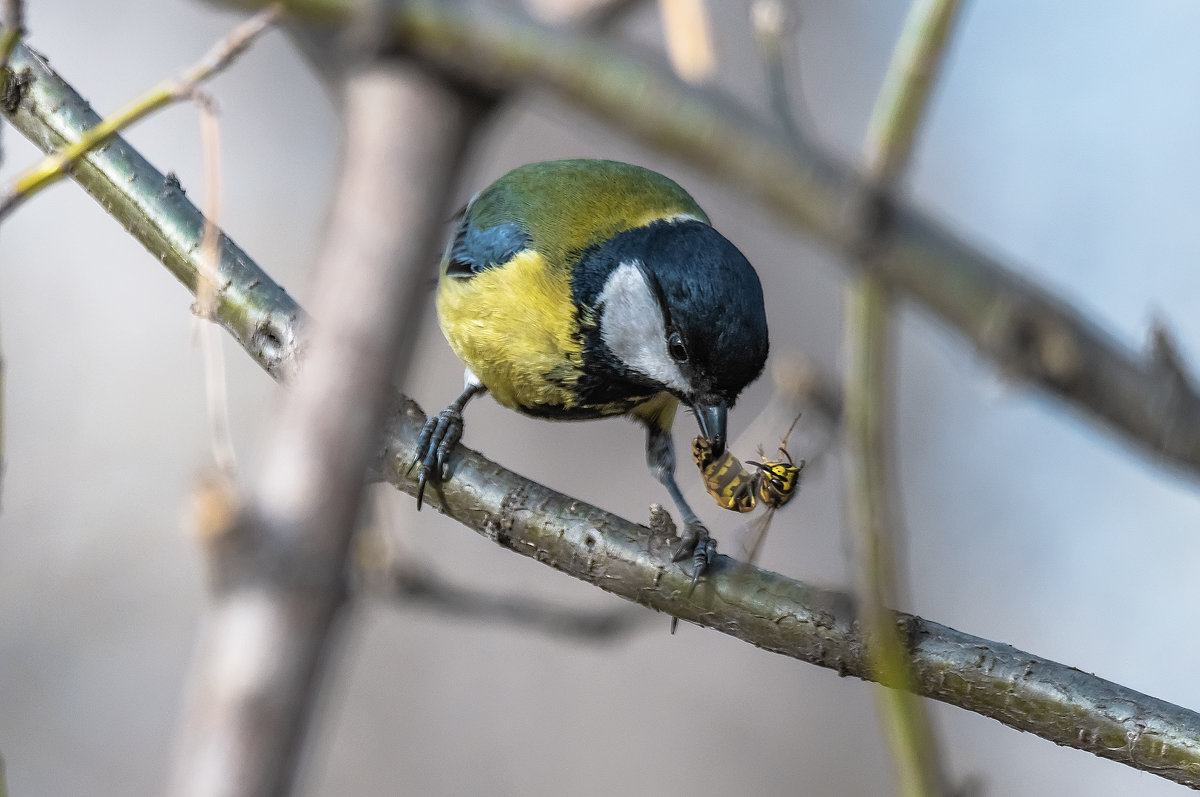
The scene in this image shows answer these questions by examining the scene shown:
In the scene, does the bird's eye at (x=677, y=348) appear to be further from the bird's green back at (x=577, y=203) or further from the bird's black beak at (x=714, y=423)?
the bird's green back at (x=577, y=203)

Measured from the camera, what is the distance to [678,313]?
223cm

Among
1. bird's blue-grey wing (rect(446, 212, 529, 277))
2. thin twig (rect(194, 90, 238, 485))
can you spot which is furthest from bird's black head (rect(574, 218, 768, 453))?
thin twig (rect(194, 90, 238, 485))

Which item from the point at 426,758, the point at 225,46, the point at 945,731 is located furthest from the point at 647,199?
the point at 945,731

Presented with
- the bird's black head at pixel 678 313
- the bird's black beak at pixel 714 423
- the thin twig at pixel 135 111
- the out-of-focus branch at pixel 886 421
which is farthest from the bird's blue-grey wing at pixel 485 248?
the out-of-focus branch at pixel 886 421

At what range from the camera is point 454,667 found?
14.4ft

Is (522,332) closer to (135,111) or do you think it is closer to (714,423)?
(714,423)

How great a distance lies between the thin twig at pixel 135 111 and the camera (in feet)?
3.17

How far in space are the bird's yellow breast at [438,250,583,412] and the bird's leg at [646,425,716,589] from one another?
30 centimetres

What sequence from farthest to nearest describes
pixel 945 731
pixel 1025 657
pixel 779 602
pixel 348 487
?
pixel 945 731 < pixel 779 602 < pixel 1025 657 < pixel 348 487

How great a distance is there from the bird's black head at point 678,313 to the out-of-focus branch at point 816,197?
167cm

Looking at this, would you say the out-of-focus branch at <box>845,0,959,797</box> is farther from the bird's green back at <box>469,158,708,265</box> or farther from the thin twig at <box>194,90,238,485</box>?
the bird's green back at <box>469,158,708,265</box>

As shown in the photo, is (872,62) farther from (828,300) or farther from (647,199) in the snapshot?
(647,199)

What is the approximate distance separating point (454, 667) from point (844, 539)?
3.78 m

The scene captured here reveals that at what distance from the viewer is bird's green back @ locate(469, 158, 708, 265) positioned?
101 inches
